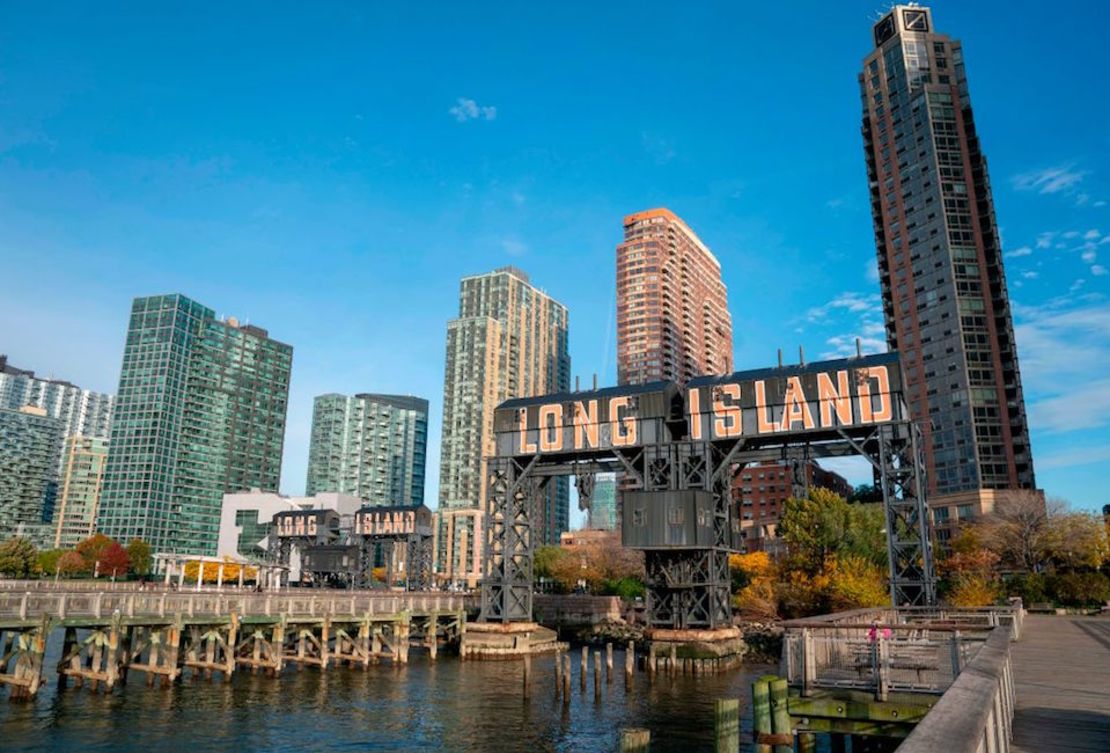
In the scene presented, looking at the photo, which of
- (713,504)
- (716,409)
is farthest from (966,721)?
(716,409)

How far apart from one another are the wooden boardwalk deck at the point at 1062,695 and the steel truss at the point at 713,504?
20.1m

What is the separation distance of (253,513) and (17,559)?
62681 millimetres

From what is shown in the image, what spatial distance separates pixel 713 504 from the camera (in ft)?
182

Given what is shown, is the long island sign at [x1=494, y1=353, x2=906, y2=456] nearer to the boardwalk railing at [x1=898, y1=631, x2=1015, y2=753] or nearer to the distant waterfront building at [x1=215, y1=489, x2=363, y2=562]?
the boardwalk railing at [x1=898, y1=631, x2=1015, y2=753]

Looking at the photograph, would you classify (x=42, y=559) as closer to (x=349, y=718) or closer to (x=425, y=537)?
(x=425, y=537)

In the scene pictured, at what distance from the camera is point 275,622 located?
49812mm

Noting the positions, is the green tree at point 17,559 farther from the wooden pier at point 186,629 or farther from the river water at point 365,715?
the river water at point 365,715

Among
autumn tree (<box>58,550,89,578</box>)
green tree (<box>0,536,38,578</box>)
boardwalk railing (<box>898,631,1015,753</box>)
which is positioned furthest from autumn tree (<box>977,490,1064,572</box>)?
autumn tree (<box>58,550,89,578</box>)

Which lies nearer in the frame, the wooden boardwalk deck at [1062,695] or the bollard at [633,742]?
the wooden boardwalk deck at [1062,695]

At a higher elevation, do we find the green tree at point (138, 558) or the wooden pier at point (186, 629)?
the green tree at point (138, 558)

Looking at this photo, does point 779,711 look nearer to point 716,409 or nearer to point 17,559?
point 716,409

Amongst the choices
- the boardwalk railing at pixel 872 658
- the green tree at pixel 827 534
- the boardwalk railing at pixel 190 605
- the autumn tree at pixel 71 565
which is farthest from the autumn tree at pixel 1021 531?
the autumn tree at pixel 71 565

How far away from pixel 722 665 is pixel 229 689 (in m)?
31.7

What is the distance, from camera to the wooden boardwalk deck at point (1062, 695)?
11352 mm
